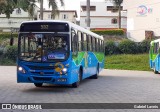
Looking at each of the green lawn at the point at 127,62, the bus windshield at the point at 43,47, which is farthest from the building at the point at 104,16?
the bus windshield at the point at 43,47

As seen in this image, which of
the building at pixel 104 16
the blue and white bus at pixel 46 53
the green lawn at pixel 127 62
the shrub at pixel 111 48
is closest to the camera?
the blue and white bus at pixel 46 53

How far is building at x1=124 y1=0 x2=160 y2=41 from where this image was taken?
59.4 meters

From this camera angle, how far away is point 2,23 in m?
100

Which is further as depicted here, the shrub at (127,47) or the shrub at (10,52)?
the shrub at (127,47)

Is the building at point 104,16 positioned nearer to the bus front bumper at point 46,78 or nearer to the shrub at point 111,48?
the shrub at point 111,48

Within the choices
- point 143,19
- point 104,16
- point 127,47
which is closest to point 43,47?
point 127,47

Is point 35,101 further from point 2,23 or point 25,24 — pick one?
point 2,23

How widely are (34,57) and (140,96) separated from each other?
4.51 meters

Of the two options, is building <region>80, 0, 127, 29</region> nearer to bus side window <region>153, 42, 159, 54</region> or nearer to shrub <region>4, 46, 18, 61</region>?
shrub <region>4, 46, 18, 61</region>

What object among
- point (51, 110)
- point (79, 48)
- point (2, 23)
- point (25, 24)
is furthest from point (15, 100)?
point (2, 23)

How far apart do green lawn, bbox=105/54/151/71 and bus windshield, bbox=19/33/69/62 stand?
2443 centimetres

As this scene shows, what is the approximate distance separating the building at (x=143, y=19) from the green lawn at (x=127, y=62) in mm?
12683

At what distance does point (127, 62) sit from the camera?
44469mm

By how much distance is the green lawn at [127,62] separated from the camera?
137 ft
